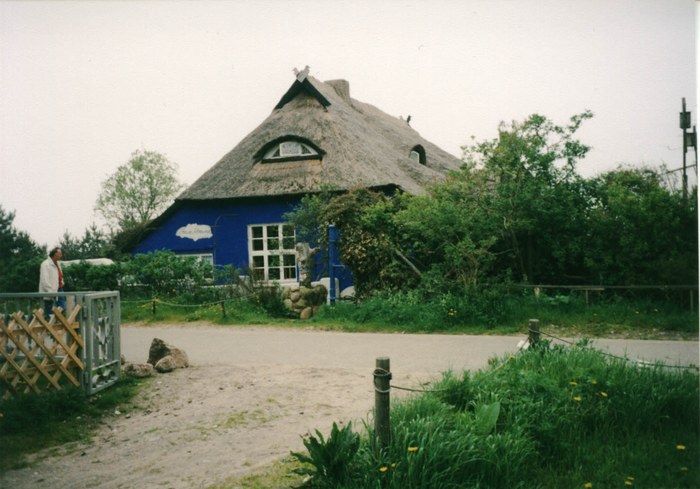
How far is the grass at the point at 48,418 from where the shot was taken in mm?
4086

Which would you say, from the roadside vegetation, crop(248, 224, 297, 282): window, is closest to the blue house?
crop(248, 224, 297, 282): window

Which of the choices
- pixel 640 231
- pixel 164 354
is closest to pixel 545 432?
pixel 164 354

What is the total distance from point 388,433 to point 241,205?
12.6 meters

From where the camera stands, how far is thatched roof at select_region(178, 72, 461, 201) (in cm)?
1430

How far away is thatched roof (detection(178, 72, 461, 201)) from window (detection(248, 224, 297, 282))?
1088 mm

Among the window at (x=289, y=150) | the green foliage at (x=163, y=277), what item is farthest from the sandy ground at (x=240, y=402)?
the window at (x=289, y=150)

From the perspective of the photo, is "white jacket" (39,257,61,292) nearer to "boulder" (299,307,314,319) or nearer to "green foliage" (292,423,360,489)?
"boulder" (299,307,314,319)

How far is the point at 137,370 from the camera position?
617 cm

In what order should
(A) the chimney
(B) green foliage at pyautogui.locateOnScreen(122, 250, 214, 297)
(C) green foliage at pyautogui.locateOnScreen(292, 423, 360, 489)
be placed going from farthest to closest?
(A) the chimney < (B) green foliage at pyautogui.locateOnScreen(122, 250, 214, 297) < (C) green foliage at pyautogui.locateOnScreen(292, 423, 360, 489)

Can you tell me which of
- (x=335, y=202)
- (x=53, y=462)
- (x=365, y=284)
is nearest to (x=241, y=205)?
(x=335, y=202)

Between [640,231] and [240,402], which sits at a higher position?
[640,231]

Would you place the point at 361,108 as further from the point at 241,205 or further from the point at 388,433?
the point at 388,433

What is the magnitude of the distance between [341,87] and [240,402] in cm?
1826

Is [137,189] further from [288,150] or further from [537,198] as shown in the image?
[537,198]
